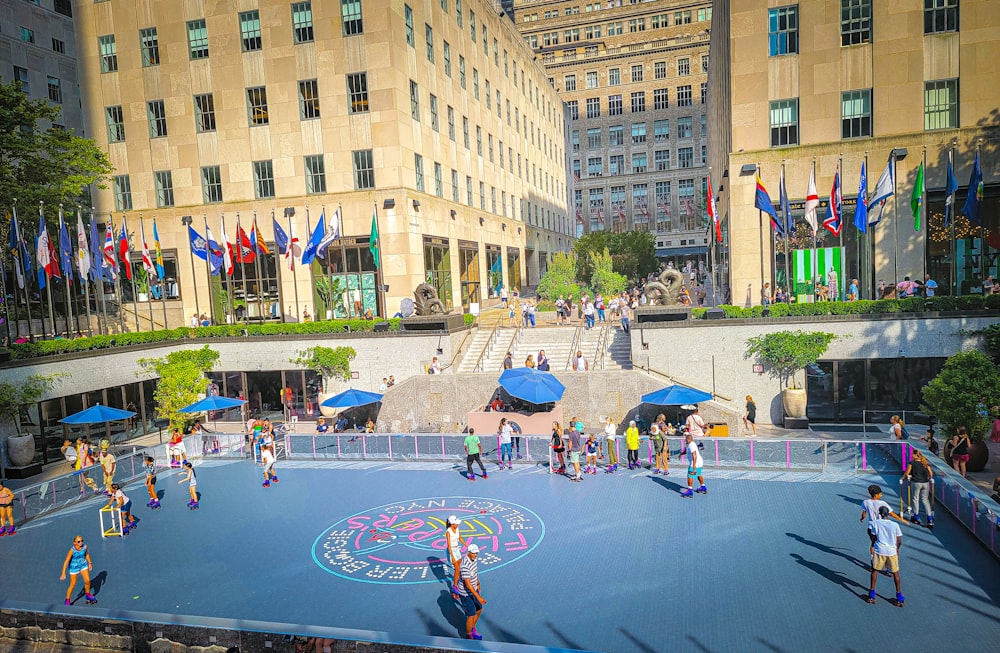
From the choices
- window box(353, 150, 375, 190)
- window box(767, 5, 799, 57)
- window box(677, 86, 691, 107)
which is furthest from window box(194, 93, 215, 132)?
window box(677, 86, 691, 107)

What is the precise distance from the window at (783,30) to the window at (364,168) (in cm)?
2243

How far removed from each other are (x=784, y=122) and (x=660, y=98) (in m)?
73.1

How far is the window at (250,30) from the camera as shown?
132 ft

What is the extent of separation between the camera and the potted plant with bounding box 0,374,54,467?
25.7 meters

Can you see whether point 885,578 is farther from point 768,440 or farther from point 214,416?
point 214,416

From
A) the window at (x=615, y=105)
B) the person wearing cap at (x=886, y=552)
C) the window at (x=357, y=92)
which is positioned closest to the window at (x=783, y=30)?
the window at (x=357, y=92)

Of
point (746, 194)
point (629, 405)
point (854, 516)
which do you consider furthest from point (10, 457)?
point (746, 194)

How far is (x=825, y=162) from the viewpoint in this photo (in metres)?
32.9

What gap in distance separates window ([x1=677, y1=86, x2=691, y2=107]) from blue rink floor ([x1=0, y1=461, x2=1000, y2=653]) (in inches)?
3579

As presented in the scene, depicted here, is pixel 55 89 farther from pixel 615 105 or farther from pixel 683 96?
pixel 683 96

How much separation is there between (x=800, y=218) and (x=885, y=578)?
80.0 ft

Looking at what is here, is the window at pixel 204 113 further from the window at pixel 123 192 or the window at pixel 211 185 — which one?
the window at pixel 123 192

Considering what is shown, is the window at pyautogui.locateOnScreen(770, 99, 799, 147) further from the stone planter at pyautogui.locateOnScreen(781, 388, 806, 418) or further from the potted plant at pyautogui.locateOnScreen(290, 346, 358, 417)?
the potted plant at pyautogui.locateOnScreen(290, 346, 358, 417)

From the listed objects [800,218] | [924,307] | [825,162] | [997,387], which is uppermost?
[825,162]
